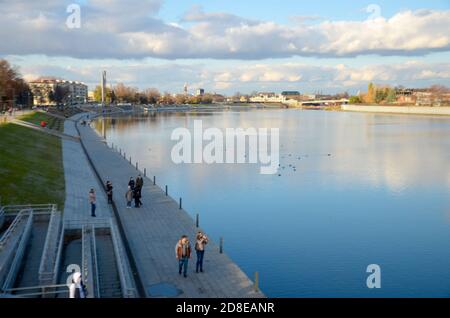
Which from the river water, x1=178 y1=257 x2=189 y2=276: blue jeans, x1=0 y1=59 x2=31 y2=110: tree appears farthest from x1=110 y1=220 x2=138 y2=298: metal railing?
x1=0 y1=59 x2=31 y2=110: tree

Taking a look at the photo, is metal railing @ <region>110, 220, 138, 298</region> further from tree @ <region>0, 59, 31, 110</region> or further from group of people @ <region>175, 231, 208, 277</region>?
tree @ <region>0, 59, 31, 110</region>

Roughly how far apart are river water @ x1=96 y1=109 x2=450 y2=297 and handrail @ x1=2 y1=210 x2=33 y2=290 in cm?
734

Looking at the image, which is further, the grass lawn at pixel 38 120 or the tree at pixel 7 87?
the tree at pixel 7 87

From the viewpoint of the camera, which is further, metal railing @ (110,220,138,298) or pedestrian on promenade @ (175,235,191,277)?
pedestrian on promenade @ (175,235,191,277)

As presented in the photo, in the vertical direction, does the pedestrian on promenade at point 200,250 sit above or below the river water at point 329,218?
above

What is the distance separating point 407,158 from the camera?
44188 mm

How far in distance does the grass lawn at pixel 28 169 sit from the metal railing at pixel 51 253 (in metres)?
4.45

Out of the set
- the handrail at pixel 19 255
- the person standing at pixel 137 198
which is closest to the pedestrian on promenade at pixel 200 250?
the handrail at pixel 19 255

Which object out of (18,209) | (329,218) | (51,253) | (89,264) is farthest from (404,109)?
(89,264)

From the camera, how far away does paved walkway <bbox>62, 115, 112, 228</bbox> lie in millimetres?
19672

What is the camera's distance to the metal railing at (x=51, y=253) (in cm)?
1066

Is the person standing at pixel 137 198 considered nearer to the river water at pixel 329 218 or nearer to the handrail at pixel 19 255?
the river water at pixel 329 218
